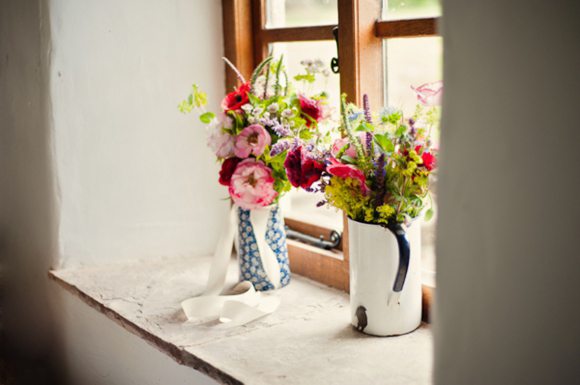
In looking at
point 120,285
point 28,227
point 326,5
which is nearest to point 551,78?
point 326,5

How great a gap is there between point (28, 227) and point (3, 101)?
43 cm

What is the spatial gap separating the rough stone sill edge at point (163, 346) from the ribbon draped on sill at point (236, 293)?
0.40 feet

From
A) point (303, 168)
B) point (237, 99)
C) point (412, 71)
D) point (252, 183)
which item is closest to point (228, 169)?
point (252, 183)

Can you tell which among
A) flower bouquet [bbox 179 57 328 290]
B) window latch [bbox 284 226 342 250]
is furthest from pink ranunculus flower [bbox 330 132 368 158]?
window latch [bbox 284 226 342 250]

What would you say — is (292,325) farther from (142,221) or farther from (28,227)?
(28,227)

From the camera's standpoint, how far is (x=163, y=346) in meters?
1.38

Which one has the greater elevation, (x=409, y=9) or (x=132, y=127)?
(x=409, y=9)

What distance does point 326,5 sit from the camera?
1691 mm

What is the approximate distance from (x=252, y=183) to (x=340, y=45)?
43 centimetres

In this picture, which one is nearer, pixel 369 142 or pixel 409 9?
pixel 369 142

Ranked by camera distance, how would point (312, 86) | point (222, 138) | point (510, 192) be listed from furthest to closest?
point (312, 86)
point (222, 138)
point (510, 192)

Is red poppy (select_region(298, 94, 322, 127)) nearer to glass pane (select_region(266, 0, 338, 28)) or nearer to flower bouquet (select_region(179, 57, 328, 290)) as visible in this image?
flower bouquet (select_region(179, 57, 328, 290))

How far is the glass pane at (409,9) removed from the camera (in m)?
1.40

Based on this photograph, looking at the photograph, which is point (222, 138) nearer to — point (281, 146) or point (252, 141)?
point (252, 141)
